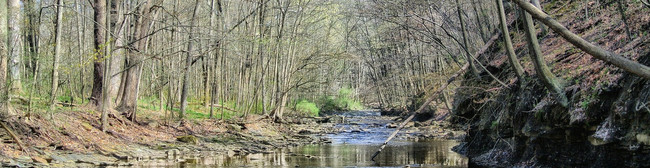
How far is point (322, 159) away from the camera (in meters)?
14.4

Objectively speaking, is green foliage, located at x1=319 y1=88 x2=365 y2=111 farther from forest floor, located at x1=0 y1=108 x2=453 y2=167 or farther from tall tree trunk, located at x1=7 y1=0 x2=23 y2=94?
tall tree trunk, located at x1=7 y1=0 x2=23 y2=94

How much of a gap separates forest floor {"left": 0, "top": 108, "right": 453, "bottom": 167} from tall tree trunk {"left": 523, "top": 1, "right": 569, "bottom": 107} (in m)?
8.09

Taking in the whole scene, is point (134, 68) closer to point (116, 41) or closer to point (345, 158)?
point (116, 41)

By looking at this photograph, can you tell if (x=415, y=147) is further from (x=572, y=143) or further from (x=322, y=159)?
(x=572, y=143)

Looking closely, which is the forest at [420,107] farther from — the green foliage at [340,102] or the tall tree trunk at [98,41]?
the green foliage at [340,102]

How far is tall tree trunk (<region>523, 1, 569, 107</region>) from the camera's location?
922cm

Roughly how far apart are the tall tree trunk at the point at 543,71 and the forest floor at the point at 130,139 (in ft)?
26.6

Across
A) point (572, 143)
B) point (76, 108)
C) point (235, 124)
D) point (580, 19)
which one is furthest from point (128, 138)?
point (580, 19)

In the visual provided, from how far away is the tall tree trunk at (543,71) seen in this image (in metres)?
9.22

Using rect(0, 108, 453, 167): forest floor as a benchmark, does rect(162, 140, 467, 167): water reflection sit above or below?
below

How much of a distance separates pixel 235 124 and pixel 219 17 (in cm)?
456

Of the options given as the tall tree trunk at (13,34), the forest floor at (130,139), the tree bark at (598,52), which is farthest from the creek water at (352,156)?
the tree bark at (598,52)

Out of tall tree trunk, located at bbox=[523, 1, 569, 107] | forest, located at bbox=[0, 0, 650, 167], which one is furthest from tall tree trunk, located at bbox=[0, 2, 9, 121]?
tall tree trunk, located at bbox=[523, 1, 569, 107]

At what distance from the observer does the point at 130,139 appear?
46.8 feet
